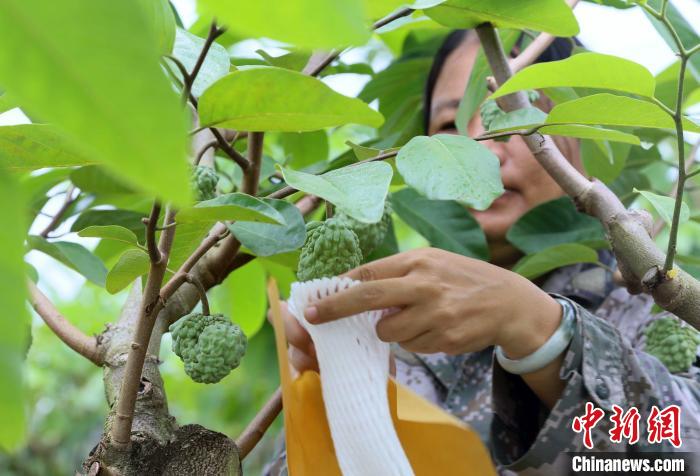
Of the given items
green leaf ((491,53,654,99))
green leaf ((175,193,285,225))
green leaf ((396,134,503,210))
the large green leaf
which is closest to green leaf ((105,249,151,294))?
green leaf ((175,193,285,225))

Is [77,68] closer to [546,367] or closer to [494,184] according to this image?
[494,184]

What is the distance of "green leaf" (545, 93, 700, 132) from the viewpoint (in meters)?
0.63

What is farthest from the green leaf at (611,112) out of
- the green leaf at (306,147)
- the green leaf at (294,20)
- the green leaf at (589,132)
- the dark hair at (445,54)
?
the dark hair at (445,54)

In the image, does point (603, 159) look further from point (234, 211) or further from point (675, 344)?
point (234, 211)

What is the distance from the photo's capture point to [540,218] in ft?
4.30

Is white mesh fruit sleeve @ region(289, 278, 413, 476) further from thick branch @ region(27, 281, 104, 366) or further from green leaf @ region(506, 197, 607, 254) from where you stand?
green leaf @ region(506, 197, 607, 254)

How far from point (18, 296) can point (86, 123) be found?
0.06 m

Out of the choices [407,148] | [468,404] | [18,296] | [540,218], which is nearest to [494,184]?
[407,148]

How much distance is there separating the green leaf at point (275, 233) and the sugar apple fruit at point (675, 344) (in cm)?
75

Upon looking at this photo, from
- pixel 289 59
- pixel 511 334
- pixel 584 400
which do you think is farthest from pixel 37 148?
pixel 584 400

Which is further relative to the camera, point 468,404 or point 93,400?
point 93,400

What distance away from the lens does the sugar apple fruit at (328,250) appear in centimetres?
73

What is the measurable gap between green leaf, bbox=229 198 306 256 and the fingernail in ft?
0.37

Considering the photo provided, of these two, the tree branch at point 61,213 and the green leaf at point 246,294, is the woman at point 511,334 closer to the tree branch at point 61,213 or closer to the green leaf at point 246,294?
the green leaf at point 246,294
